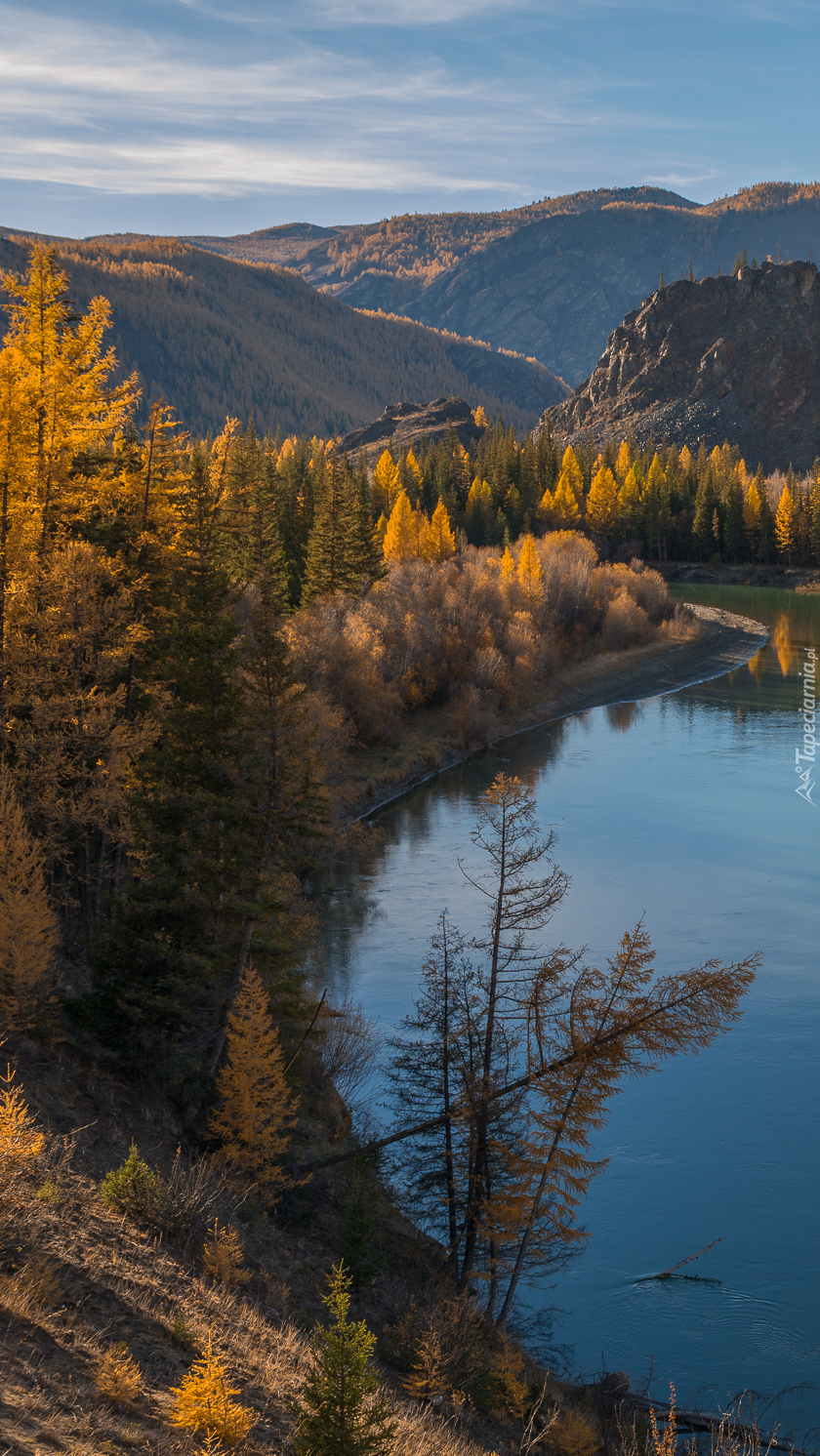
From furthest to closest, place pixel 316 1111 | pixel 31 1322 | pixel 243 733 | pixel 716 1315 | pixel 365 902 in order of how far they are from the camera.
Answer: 1. pixel 365 902
2. pixel 316 1111
3. pixel 243 733
4. pixel 716 1315
5. pixel 31 1322

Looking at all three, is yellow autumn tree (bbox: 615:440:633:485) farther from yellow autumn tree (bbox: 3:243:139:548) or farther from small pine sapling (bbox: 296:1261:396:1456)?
small pine sapling (bbox: 296:1261:396:1456)

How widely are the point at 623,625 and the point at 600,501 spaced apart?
169ft

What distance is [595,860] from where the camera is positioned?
40.3 meters

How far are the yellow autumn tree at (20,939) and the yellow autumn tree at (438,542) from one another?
69.4 metres

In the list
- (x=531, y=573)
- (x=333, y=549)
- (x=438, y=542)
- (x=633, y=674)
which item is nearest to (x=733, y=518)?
(x=438, y=542)

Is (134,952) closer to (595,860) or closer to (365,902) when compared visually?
(365,902)

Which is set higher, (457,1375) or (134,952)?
(134,952)

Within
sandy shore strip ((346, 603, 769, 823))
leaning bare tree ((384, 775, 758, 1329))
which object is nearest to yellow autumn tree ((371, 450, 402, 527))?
sandy shore strip ((346, 603, 769, 823))

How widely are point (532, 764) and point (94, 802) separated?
34.6 m

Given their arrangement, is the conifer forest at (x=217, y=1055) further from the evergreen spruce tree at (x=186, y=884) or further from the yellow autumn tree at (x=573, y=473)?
the yellow autumn tree at (x=573, y=473)

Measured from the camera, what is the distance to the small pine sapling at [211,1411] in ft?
27.3

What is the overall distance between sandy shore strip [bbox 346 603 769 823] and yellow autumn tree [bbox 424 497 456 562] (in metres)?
16.5

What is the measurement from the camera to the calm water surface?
719 inches

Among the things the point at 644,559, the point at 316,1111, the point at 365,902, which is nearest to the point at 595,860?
the point at 365,902
